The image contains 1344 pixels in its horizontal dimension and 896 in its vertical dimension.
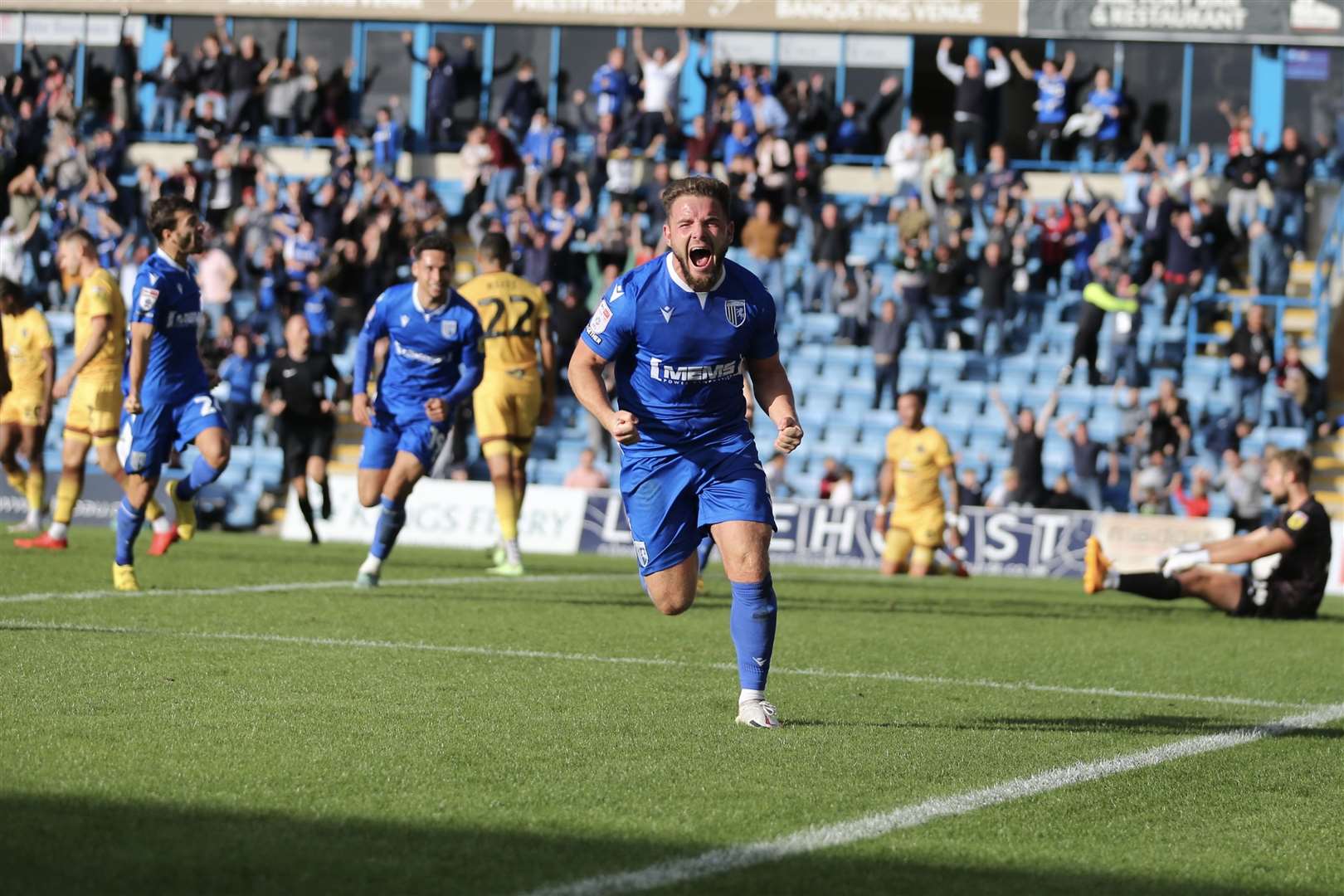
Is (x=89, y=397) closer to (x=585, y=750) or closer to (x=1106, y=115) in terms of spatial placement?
(x=585, y=750)

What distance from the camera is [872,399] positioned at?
961 inches

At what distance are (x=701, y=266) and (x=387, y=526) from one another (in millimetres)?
6040

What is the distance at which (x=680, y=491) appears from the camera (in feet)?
23.7

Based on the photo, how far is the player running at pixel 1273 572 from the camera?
45.3 ft

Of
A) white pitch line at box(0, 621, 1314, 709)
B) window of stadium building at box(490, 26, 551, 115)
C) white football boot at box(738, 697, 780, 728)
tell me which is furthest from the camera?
window of stadium building at box(490, 26, 551, 115)

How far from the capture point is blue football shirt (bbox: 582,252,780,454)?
23.4 feet

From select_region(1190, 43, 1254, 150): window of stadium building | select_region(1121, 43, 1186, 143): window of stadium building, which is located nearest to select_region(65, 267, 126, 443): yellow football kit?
select_region(1121, 43, 1186, 143): window of stadium building

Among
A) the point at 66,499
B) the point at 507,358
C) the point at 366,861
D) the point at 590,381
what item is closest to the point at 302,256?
the point at 66,499

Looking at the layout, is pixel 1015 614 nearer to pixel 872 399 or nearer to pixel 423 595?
pixel 423 595

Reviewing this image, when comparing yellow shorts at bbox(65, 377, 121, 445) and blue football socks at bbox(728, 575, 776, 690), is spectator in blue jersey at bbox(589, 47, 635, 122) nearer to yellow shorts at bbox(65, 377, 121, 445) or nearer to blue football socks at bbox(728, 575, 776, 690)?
yellow shorts at bbox(65, 377, 121, 445)

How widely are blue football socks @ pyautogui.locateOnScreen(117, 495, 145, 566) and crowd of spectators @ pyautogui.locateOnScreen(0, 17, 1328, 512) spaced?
1209 cm

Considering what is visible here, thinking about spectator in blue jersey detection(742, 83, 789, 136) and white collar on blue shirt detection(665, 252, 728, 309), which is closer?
white collar on blue shirt detection(665, 252, 728, 309)

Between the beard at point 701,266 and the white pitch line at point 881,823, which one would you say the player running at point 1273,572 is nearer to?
the white pitch line at point 881,823

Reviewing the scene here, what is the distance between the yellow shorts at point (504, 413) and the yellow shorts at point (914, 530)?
15.6 ft
